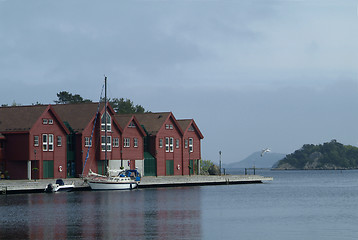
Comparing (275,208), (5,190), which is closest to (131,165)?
(5,190)

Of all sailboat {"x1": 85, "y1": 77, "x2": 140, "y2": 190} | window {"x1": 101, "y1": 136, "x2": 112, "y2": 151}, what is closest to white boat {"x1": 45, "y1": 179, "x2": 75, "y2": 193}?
sailboat {"x1": 85, "y1": 77, "x2": 140, "y2": 190}

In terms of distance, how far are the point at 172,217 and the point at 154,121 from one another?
199 ft

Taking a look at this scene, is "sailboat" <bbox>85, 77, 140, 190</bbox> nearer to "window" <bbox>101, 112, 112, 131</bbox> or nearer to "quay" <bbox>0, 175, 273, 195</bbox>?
"quay" <bbox>0, 175, 273, 195</bbox>

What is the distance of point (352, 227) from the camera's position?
4569 centimetres

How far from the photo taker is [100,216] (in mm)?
53656

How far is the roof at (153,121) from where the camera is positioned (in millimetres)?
110812

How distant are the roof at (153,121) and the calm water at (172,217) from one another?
111 ft

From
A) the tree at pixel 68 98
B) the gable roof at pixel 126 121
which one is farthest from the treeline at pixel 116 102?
the gable roof at pixel 126 121

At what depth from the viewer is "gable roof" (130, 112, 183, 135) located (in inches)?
4363

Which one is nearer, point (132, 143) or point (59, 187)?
point (59, 187)

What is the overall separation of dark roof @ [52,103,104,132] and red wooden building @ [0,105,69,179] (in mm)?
3626

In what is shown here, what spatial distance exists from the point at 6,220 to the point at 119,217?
305 inches

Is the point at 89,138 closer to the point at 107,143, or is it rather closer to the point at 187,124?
the point at 107,143

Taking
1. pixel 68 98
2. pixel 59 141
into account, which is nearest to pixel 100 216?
pixel 59 141
